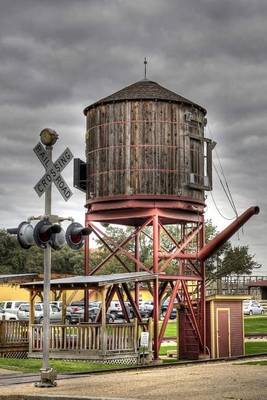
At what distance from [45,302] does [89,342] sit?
11.8m

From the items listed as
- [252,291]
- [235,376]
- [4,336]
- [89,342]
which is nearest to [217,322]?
[89,342]

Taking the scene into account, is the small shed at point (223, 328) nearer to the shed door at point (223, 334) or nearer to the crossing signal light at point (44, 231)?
the shed door at point (223, 334)

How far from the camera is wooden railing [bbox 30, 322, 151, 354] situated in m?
28.4

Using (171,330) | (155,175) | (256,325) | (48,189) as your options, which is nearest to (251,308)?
(256,325)

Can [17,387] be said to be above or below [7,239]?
below

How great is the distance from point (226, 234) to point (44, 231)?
58.5 feet

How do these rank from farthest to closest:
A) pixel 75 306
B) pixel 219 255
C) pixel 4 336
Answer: pixel 219 255
pixel 75 306
pixel 4 336

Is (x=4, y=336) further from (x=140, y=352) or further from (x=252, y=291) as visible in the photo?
(x=252, y=291)

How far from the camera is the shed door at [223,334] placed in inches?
1281

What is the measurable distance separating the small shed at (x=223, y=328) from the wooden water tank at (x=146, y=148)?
4344 millimetres

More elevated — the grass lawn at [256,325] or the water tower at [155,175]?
the water tower at [155,175]

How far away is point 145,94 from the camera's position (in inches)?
1300

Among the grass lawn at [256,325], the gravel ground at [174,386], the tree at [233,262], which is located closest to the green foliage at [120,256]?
the tree at [233,262]

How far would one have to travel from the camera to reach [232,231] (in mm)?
33000
